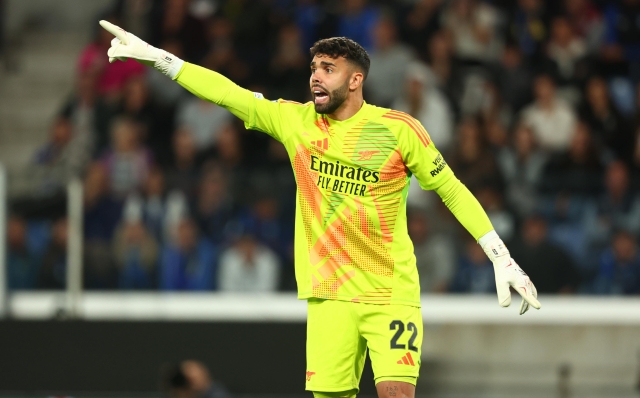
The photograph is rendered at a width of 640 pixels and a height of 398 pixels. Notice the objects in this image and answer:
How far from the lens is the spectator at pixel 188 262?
10.0 m

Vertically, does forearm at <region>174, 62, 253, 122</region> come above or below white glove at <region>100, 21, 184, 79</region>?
below

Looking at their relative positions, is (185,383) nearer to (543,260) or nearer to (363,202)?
(543,260)

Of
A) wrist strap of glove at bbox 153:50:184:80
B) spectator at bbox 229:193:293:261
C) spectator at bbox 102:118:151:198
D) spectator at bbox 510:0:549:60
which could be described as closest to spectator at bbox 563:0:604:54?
spectator at bbox 510:0:549:60

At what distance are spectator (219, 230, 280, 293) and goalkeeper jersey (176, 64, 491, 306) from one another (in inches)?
160

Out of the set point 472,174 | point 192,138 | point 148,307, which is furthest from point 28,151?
point 472,174

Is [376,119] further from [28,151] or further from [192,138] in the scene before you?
[28,151]

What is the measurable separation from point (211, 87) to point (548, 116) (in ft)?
21.0

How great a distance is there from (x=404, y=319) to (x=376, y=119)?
104 centimetres

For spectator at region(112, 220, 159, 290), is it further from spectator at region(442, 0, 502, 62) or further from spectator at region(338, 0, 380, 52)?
spectator at region(442, 0, 502, 62)

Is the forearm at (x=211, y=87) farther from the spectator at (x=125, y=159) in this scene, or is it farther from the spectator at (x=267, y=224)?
the spectator at (x=125, y=159)

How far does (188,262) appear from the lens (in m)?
10.1

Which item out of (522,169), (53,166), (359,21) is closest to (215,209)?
(53,166)

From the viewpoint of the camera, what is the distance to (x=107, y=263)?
10.2 meters

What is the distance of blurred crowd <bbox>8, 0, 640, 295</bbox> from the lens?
9984 mm
